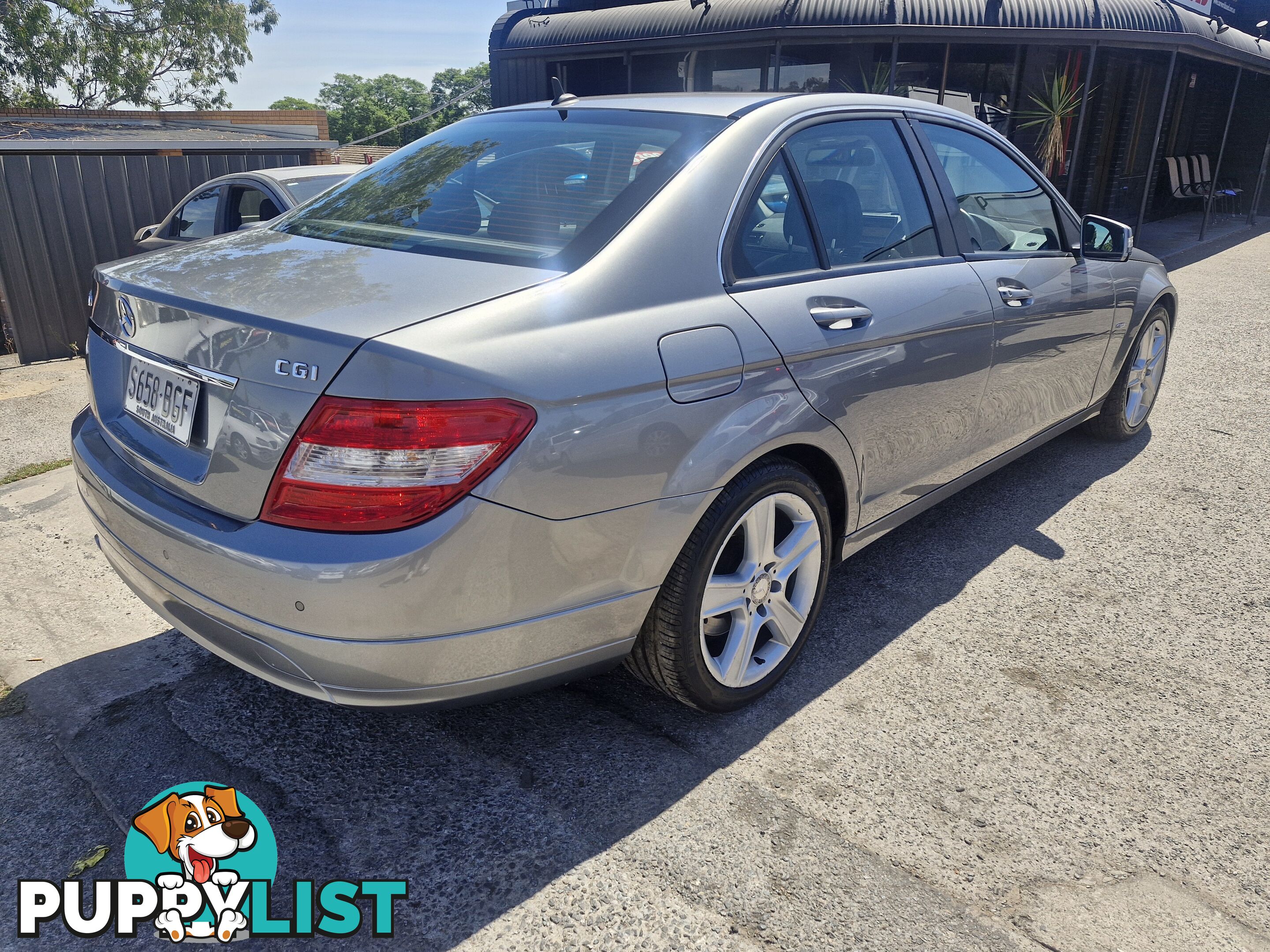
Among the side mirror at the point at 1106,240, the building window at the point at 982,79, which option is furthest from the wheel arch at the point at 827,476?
the building window at the point at 982,79

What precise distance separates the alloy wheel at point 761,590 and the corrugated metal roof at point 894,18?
10169mm

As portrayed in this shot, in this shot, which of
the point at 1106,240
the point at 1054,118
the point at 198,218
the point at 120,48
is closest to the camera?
the point at 1106,240

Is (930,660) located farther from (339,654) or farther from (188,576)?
(188,576)

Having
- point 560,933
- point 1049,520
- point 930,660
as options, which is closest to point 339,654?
point 560,933

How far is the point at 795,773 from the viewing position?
2.45 metres

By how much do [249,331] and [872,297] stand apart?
174cm

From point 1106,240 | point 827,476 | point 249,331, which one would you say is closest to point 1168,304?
point 1106,240

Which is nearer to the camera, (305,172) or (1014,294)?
(1014,294)

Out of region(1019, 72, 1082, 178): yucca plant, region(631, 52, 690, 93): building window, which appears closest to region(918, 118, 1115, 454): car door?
region(1019, 72, 1082, 178): yucca plant

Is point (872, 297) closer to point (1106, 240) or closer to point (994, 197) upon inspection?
point (994, 197)

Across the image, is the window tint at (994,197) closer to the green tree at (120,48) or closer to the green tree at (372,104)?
the green tree at (120,48)

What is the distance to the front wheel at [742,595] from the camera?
2369mm

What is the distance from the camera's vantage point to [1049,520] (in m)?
4.06

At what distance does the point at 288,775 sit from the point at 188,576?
0.62 meters
